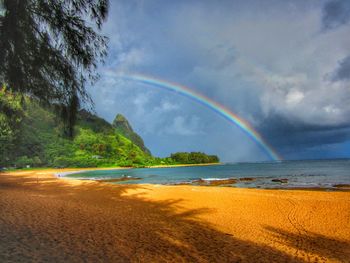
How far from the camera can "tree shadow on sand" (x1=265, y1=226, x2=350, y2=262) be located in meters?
5.93

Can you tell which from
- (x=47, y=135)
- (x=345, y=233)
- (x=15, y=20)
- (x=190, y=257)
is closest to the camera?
(x=190, y=257)

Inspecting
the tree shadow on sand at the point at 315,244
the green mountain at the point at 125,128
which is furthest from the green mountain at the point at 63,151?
the tree shadow on sand at the point at 315,244

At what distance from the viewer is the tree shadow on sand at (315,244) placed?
19.5 feet

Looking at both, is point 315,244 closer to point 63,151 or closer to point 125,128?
point 63,151

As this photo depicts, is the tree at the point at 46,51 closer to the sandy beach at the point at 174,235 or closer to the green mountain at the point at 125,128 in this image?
the sandy beach at the point at 174,235

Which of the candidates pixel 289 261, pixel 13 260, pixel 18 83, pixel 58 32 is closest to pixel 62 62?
pixel 58 32

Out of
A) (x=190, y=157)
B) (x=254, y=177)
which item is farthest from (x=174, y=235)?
(x=190, y=157)

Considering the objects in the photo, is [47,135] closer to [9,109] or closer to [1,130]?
[1,130]

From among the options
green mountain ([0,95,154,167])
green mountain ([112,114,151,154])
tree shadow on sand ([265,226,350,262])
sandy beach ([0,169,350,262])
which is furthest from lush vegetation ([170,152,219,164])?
tree shadow on sand ([265,226,350,262])

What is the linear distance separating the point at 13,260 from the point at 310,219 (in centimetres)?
949

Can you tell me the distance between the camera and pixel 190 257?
16.9 ft

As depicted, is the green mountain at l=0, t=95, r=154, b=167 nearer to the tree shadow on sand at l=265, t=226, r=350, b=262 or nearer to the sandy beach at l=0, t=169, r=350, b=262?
the sandy beach at l=0, t=169, r=350, b=262

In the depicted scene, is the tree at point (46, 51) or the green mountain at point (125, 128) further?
the green mountain at point (125, 128)

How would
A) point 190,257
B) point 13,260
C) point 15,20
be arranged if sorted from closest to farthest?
point 13,260 → point 190,257 → point 15,20
